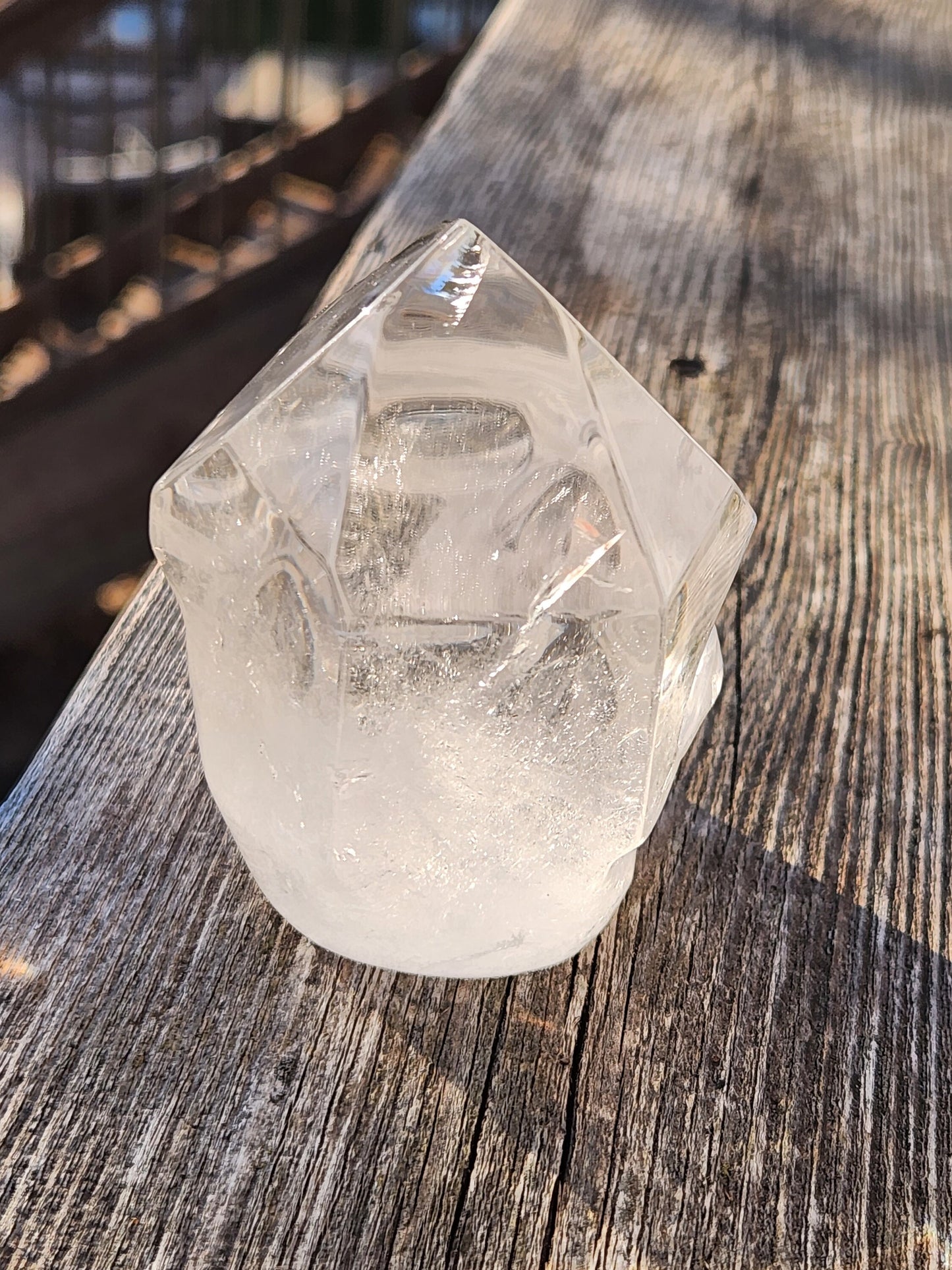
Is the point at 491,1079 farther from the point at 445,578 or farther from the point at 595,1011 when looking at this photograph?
the point at 445,578

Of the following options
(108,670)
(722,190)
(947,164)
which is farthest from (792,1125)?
(947,164)

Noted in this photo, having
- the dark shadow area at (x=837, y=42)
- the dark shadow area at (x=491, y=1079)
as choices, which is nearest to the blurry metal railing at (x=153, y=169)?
the dark shadow area at (x=837, y=42)

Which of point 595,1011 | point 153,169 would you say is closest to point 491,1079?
point 595,1011

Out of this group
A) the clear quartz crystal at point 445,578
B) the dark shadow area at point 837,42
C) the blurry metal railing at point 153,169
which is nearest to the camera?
the clear quartz crystal at point 445,578

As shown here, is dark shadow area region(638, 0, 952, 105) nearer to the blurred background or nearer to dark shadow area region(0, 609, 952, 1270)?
the blurred background

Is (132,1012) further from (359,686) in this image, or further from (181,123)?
(181,123)

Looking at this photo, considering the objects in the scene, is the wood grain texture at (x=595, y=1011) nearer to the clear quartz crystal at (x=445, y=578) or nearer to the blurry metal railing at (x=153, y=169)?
the clear quartz crystal at (x=445, y=578)
